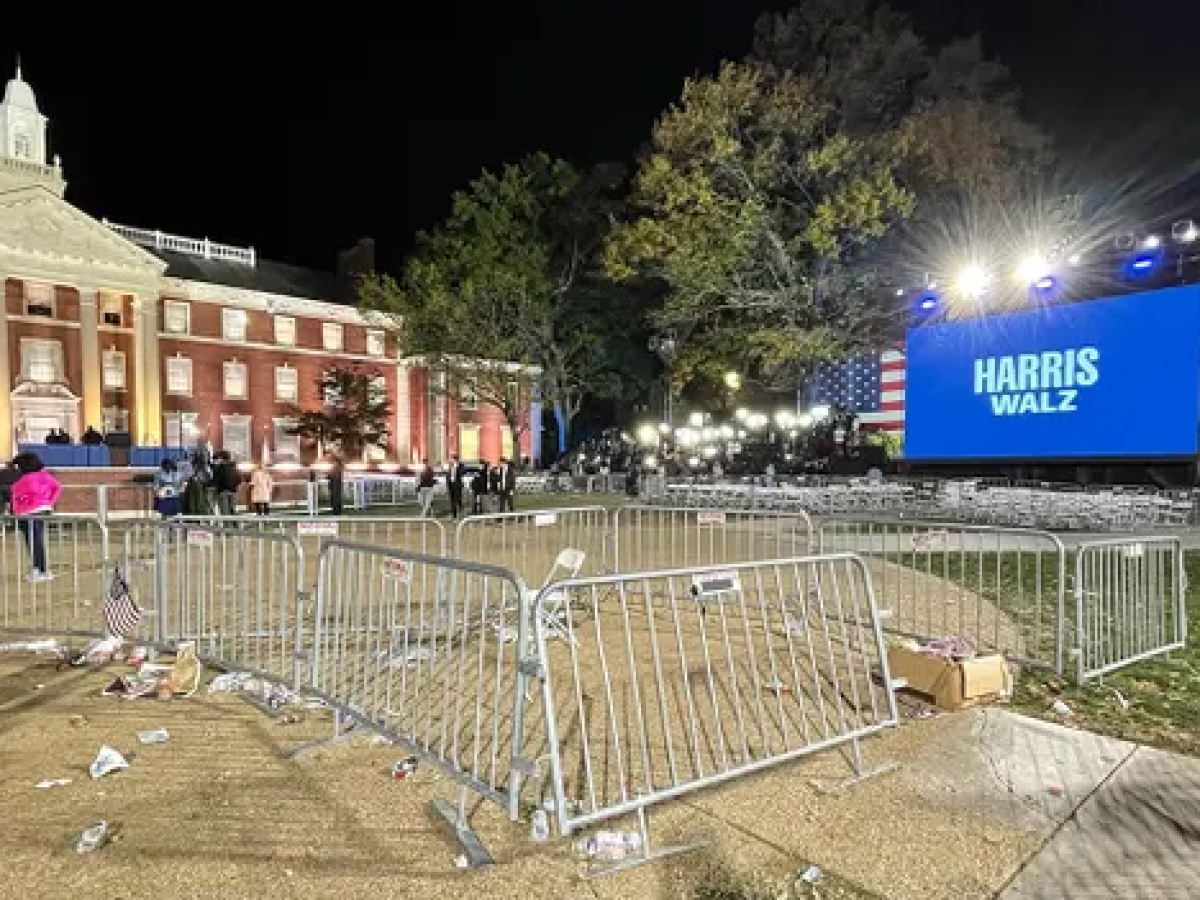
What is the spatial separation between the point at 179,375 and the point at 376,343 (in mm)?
10252

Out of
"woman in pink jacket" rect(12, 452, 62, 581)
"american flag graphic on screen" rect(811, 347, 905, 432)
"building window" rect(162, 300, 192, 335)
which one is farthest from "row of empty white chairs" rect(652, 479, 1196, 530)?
"building window" rect(162, 300, 192, 335)

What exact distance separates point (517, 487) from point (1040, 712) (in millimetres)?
24948

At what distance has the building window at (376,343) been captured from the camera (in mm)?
41500

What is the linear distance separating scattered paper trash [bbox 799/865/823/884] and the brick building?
3367 centimetres

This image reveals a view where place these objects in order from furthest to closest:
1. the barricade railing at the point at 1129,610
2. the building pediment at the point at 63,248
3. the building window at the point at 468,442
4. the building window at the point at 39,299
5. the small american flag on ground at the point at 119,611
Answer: the building window at the point at 468,442 → the building window at the point at 39,299 → the building pediment at the point at 63,248 → the small american flag on ground at the point at 119,611 → the barricade railing at the point at 1129,610

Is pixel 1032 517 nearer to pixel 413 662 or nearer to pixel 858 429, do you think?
pixel 413 662

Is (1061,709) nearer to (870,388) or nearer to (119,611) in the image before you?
(119,611)

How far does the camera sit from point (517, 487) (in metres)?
29.0

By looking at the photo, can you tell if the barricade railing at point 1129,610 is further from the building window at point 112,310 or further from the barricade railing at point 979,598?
the building window at point 112,310

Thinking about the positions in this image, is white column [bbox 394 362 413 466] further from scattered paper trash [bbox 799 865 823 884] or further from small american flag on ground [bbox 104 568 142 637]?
scattered paper trash [bbox 799 865 823 884]

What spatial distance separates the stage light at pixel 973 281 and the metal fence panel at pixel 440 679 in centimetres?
1725

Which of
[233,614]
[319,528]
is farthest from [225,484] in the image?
[319,528]

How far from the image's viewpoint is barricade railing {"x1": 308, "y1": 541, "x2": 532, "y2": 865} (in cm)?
310

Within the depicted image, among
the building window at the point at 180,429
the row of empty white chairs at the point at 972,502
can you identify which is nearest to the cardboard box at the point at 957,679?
the row of empty white chairs at the point at 972,502
